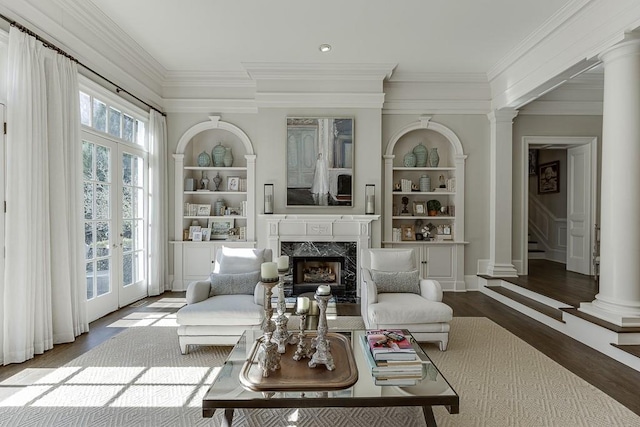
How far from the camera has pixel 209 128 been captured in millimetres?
5848

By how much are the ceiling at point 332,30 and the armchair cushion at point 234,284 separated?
289 cm

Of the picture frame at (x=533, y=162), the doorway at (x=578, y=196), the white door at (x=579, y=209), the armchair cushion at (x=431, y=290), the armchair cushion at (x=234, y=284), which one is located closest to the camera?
the armchair cushion at (x=431, y=290)

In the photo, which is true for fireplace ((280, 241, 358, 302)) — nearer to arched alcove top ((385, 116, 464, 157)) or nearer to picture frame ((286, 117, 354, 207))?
picture frame ((286, 117, 354, 207))

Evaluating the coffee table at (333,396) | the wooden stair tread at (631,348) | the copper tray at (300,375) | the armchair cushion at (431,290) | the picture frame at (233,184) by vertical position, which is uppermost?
the picture frame at (233,184)

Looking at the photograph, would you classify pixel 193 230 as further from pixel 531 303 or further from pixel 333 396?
pixel 531 303

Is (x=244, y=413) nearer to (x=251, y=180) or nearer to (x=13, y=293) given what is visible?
(x=13, y=293)

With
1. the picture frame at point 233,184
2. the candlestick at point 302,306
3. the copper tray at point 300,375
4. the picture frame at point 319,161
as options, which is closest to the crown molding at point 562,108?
the picture frame at point 319,161

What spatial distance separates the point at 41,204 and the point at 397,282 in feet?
11.4

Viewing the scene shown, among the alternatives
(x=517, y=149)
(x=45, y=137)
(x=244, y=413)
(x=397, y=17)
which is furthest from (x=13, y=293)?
(x=517, y=149)

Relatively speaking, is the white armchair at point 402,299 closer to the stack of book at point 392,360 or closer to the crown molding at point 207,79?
the stack of book at point 392,360

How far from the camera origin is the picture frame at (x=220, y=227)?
19.5 feet

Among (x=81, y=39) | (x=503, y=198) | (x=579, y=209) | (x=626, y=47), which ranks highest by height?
(x=81, y=39)

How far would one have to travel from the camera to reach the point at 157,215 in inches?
213

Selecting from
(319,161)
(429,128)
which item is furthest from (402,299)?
(429,128)
